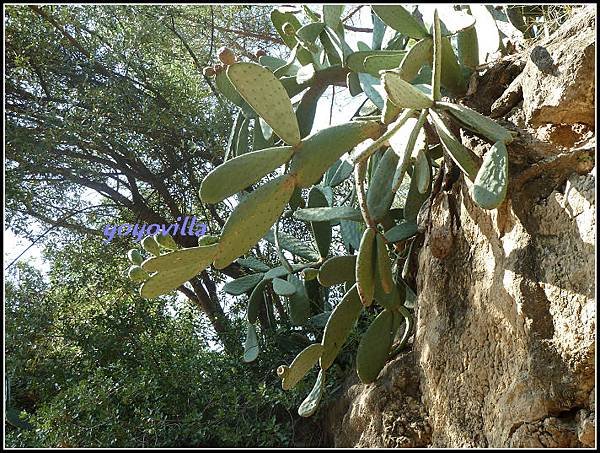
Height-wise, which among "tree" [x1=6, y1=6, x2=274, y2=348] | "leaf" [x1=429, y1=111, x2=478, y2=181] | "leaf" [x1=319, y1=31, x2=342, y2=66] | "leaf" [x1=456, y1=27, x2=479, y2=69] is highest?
"tree" [x1=6, y1=6, x2=274, y2=348]

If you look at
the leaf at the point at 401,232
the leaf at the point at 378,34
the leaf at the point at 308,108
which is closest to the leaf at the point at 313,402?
the leaf at the point at 401,232

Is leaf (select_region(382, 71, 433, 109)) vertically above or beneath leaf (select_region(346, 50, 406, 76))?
beneath

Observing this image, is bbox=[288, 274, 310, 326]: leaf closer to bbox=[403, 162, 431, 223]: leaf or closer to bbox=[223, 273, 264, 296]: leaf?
bbox=[223, 273, 264, 296]: leaf

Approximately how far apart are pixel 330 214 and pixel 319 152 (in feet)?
1.20

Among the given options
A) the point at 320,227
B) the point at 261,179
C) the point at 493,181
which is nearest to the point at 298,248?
the point at 320,227

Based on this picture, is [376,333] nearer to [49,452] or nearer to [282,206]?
[282,206]

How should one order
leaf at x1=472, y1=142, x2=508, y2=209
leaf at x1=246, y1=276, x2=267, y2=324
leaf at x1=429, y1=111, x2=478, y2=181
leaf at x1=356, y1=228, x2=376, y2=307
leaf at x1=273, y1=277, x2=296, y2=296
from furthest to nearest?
leaf at x1=246, y1=276, x2=267, y2=324 → leaf at x1=273, y1=277, x2=296, y2=296 → leaf at x1=356, y1=228, x2=376, y2=307 → leaf at x1=429, y1=111, x2=478, y2=181 → leaf at x1=472, y1=142, x2=508, y2=209

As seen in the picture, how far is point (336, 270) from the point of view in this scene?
4.14 feet

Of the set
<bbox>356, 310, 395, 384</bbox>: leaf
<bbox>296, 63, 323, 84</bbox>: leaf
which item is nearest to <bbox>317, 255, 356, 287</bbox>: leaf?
<bbox>356, 310, 395, 384</bbox>: leaf

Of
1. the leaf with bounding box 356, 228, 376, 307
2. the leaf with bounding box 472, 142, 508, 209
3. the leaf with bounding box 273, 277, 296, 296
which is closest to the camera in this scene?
the leaf with bounding box 472, 142, 508, 209

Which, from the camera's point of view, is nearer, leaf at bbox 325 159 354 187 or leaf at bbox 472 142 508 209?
leaf at bbox 472 142 508 209

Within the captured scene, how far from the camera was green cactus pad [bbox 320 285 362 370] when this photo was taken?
1.18m

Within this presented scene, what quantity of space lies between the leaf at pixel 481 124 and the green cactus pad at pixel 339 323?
1.26 ft

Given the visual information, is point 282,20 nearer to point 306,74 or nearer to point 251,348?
point 306,74
